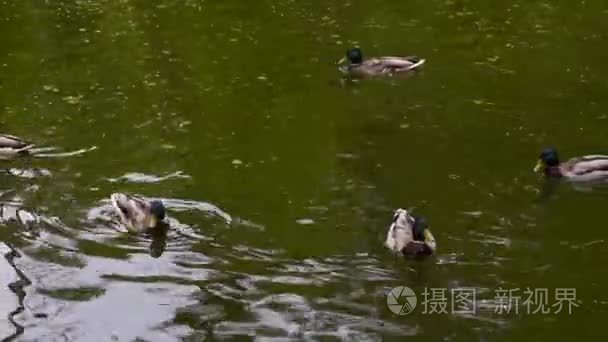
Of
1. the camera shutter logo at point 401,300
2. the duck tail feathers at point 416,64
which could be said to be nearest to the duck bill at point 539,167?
the camera shutter logo at point 401,300

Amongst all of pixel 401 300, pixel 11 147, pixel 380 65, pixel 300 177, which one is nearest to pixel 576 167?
pixel 300 177

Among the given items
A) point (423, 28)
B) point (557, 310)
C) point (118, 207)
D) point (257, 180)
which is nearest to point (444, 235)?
point (557, 310)

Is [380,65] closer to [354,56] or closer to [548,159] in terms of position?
[354,56]

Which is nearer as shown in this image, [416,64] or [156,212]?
[156,212]

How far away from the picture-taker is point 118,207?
12703 mm

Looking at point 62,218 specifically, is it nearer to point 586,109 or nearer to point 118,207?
point 118,207

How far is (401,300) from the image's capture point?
10719 mm

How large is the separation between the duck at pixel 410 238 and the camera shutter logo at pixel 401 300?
749 mm

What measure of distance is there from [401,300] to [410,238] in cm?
113

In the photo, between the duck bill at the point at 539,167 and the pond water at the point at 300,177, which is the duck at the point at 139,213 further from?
the duck bill at the point at 539,167

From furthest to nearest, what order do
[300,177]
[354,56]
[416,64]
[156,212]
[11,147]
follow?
1. [354,56]
2. [416,64]
3. [11,147]
4. [300,177]
5. [156,212]

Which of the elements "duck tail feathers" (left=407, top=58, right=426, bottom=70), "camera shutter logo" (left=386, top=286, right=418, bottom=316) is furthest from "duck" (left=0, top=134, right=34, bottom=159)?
"duck tail feathers" (left=407, top=58, right=426, bottom=70)

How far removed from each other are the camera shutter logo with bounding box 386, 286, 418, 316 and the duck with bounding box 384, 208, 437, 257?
0.75m

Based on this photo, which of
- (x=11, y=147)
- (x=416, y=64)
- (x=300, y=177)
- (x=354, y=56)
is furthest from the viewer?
(x=354, y=56)
